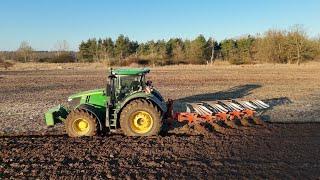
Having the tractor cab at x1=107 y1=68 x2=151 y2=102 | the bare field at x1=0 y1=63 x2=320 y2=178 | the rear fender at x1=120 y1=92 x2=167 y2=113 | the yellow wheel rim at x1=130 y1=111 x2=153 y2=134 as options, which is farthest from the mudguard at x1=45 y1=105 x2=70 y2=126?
the yellow wheel rim at x1=130 y1=111 x2=153 y2=134

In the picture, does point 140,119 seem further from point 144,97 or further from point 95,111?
point 95,111

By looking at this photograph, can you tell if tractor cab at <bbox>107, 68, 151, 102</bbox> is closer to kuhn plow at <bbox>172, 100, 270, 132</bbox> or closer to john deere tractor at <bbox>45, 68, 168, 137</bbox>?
john deere tractor at <bbox>45, 68, 168, 137</bbox>

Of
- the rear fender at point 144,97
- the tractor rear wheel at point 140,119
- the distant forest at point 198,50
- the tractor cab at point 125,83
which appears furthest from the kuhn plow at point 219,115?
the distant forest at point 198,50

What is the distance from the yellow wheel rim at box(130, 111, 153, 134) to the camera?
11633mm

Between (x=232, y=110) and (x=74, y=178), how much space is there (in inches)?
259

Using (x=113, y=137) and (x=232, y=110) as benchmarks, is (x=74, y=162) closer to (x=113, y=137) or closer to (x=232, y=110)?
(x=113, y=137)

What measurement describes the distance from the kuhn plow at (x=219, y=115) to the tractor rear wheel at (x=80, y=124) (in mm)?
2358

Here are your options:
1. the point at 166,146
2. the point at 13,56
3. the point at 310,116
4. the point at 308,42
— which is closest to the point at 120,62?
the point at 308,42

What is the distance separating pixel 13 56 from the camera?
9000 cm

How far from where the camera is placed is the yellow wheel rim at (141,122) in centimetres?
1163

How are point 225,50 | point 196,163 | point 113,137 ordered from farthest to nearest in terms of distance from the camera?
1. point 225,50
2. point 113,137
3. point 196,163

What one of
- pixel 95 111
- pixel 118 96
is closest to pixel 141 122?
pixel 118 96

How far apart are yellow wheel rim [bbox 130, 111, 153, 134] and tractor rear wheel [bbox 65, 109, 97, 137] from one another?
1.05 m

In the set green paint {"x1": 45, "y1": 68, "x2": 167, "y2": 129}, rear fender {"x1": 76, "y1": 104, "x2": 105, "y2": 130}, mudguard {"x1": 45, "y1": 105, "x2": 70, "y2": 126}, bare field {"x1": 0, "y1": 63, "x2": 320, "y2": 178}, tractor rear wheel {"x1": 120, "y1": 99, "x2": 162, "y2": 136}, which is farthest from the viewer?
mudguard {"x1": 45, "y1": 105, "x2": 70, "y2": 126}
